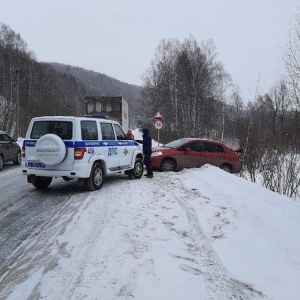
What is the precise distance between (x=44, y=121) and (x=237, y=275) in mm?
6443

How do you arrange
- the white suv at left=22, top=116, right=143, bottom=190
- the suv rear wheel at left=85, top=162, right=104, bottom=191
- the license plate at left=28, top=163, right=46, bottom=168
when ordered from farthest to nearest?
the suv rear wheel at left=85, top=162, right=104, bottom=191
the license plate at left=28, top=163, right=46, bottom=168
the white suv at left=22, top=116, right=143, bottom=190

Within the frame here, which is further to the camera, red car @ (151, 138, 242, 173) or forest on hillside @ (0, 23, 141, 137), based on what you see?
forest on hillside @ (0, 23, 141, 137)

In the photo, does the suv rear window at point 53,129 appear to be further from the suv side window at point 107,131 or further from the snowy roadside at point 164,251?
the snowy roadside at point 164,251

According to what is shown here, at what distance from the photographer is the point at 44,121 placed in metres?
8.70

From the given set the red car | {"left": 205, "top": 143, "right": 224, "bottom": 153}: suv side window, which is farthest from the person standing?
{"left": 205, "top": 143, "right": 224, "bottom": 153}: suv side window

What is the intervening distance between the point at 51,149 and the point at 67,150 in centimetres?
39

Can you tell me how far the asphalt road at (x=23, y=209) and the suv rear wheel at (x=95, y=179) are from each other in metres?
0.28

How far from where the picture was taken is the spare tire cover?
8.17m

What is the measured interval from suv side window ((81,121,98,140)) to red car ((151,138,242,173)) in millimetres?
4617

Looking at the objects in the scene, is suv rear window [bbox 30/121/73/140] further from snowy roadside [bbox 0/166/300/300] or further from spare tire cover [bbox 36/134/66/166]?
snowy roadside [bbox 0/166/300/300]

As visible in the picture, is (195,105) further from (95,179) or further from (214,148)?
(95,179)

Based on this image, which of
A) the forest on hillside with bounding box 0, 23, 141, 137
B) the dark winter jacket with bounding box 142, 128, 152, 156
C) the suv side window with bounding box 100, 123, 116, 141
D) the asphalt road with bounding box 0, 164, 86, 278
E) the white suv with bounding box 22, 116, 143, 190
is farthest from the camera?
the forest on hillside with bounding box 0, 23, 141, 137

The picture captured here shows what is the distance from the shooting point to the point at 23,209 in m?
7.17

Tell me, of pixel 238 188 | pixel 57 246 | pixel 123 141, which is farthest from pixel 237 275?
pixel 123 141
